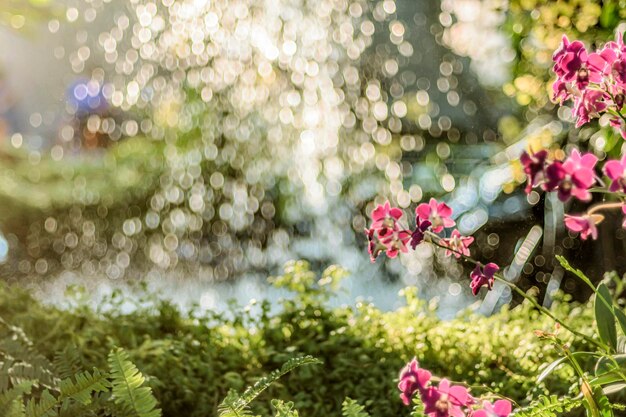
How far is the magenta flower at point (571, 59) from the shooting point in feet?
4.15

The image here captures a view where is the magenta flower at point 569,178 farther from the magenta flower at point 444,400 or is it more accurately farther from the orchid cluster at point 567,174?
the magenta flower at point 444,400

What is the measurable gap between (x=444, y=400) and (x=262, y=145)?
391 cm

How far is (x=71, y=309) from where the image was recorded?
2.33m

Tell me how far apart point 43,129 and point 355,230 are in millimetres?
2833

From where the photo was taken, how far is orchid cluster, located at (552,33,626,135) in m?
1.26

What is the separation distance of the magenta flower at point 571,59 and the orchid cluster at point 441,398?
53 centimetres

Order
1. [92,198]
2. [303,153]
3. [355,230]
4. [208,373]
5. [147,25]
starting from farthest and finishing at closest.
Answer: [92,198] → [147,25] → [303,153] → [355,230] → [208,373]

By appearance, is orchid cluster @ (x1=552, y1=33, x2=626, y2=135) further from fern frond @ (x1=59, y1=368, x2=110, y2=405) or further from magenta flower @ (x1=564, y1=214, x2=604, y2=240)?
fern frond @ (x1=59, y1=368, x2=110, y2=405)

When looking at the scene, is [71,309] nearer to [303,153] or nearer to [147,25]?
[303,153]

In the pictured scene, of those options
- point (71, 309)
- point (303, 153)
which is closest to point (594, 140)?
point (71, 309)

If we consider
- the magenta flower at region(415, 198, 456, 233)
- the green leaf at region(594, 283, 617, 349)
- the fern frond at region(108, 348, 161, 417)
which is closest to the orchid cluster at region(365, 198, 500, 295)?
the magenta flower at region(415, 198, 456, 233)

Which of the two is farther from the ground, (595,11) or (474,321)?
(595,11)

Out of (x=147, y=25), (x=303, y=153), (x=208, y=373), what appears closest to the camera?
(x=208, y=373)

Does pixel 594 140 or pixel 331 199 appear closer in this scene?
pixel 594 140
